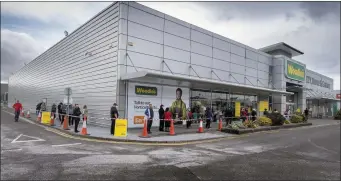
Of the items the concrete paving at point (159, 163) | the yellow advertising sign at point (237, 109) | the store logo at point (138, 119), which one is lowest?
the concrete paving at point (159, 163)

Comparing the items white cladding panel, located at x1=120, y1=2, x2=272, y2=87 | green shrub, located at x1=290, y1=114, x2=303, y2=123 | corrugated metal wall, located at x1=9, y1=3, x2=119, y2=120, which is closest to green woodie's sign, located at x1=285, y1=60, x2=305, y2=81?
white cladding panel, located at x1=120, y1=2, x2=272, y2=87

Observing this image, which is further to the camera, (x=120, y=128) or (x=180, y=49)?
(x=180, y=49)

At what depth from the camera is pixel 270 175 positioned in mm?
7051

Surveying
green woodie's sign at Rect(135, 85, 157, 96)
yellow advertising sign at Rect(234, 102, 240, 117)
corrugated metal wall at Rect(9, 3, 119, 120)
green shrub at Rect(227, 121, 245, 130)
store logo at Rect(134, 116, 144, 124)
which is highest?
corrugated metal wall at Rect(9, 3, 119, 120)

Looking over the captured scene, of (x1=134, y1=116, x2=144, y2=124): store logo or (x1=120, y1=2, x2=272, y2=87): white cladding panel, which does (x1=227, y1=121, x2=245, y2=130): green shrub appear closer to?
(x1=134, y1=116, x2=144, y2=124): store logo

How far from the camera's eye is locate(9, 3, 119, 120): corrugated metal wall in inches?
718

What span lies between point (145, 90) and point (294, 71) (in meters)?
26.5

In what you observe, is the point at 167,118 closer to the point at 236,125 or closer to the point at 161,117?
the point at 161,117

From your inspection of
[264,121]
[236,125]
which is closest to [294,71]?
[264,121]

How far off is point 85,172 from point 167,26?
1551cm

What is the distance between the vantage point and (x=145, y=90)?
60.6ft

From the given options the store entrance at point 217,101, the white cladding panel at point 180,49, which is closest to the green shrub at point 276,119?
the store entrance at point 217,101

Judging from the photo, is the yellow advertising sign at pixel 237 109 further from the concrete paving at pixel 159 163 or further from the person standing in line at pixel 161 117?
the concrete paving at pixel 159 163

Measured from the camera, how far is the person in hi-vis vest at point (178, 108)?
810 inches
